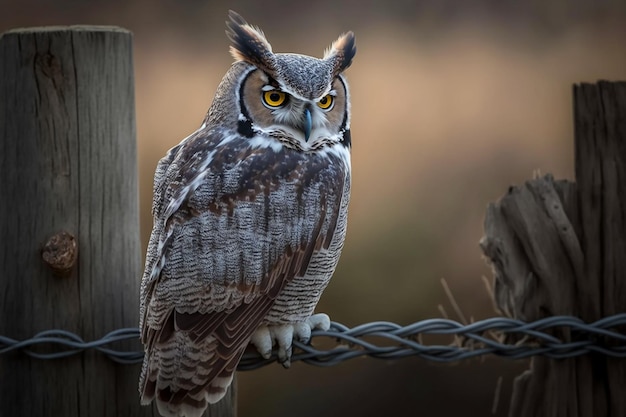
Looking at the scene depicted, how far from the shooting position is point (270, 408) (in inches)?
179

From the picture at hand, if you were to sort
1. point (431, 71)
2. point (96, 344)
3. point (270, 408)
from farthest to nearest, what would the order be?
point (431, 71) → point (270, 408) → point (96, 344)

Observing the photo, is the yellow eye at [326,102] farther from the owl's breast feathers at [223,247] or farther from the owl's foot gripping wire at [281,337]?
the owl's foot gripping wire at [281,337]

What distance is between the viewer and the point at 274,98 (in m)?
2.51

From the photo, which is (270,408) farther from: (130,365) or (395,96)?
(130,365)

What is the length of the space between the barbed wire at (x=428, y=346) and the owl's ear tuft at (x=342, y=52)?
724 millimetres

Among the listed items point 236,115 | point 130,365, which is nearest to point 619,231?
point 236,115

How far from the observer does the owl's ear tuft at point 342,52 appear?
256 centimetres

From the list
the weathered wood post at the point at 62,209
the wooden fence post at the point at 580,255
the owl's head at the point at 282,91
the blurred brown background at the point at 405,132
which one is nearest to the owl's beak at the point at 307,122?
the owl's head at the point at 282,91

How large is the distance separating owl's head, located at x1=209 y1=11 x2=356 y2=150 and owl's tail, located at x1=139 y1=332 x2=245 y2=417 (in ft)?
1.98

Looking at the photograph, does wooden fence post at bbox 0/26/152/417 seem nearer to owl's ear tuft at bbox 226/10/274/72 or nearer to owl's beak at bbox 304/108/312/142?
owl's ear tuft at bbox 226/10/274/72

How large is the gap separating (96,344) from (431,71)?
2.98 m

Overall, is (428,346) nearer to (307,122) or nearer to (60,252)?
(307,122)

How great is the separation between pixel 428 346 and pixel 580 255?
0.53m

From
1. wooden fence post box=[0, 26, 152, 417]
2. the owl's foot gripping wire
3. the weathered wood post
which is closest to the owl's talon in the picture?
the owl's foot gripping wire
